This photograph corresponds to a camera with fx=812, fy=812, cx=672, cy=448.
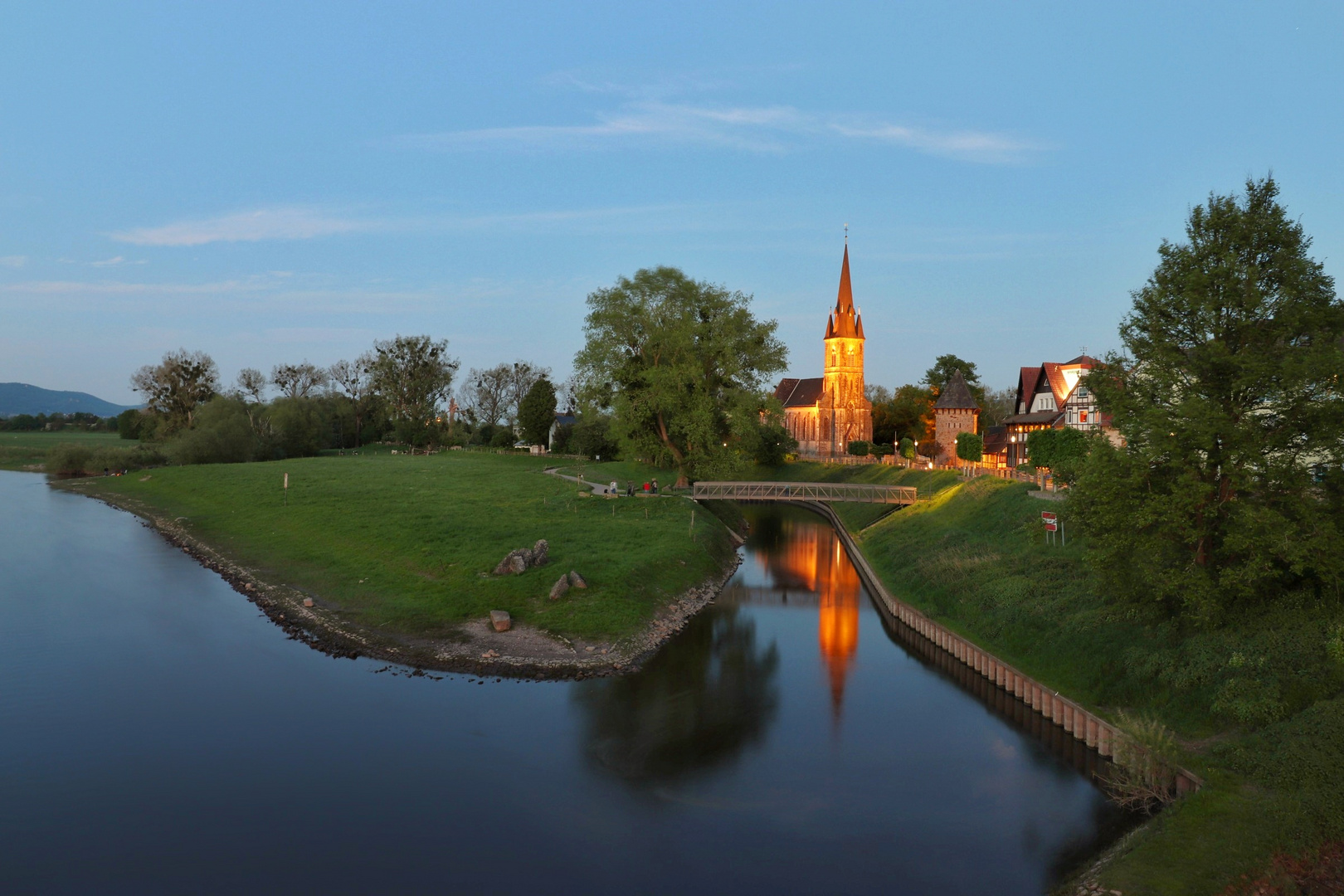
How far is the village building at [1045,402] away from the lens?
60.5 m

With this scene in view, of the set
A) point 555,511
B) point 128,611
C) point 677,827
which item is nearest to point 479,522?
point 555,511

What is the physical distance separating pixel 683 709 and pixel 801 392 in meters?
102

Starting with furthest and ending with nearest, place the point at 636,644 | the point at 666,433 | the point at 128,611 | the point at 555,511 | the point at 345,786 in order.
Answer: the point at 666,433 → the point at 555,511 → the point at 128,611 → the point at 636,644 → the point at 345,786

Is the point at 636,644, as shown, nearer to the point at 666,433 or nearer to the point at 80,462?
the point at 666,433

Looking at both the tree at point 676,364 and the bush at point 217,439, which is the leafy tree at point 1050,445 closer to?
the tree at point 676,364

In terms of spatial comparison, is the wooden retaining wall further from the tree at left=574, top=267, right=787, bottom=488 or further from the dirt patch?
the tree at left=574, top=267, right=787, bottom=488

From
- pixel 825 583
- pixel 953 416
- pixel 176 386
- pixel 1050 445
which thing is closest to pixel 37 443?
pixel 176 386

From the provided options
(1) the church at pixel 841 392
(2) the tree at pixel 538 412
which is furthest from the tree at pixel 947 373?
(2) the tree at pixel 538 412

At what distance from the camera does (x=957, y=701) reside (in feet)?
80.8

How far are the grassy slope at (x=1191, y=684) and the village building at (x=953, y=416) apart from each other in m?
53.5

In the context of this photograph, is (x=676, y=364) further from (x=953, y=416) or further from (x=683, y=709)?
(x=953, y=416)

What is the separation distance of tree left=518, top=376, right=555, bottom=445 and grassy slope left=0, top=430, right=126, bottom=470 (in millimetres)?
48861

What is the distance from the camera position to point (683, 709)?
2352cm

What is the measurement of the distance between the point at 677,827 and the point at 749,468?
75.3m
